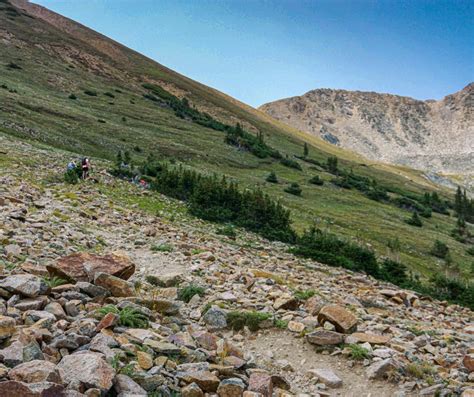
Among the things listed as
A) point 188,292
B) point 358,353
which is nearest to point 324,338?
point 358,353

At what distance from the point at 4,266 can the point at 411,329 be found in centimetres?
852

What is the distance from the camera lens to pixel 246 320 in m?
8.42

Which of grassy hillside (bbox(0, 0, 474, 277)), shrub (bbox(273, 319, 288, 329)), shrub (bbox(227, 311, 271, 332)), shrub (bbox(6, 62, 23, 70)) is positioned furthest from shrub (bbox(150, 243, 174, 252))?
shrub (bbox(6, 62, 23, 70))

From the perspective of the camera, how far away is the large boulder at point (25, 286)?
6.53m

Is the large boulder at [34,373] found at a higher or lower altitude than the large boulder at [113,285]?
higher

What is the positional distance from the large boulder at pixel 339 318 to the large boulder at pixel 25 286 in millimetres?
5197

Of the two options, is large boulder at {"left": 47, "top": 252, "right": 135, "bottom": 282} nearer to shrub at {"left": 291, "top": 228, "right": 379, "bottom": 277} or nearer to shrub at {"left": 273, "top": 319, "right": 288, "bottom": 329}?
shrub at {"left": 273, "top": 319, "right": 288, "bottom": 329}

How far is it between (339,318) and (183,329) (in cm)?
310

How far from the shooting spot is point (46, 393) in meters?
3.90

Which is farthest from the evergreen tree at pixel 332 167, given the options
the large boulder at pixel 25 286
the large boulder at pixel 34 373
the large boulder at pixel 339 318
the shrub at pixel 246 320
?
the large boulder at pixel 34 373

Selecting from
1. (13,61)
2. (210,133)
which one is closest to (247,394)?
(210,133)

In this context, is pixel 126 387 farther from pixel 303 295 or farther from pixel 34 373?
pixel 303 295

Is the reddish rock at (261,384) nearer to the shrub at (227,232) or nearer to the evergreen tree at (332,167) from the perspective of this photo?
the shrub at (227,232)

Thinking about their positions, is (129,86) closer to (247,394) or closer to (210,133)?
(210,133)
